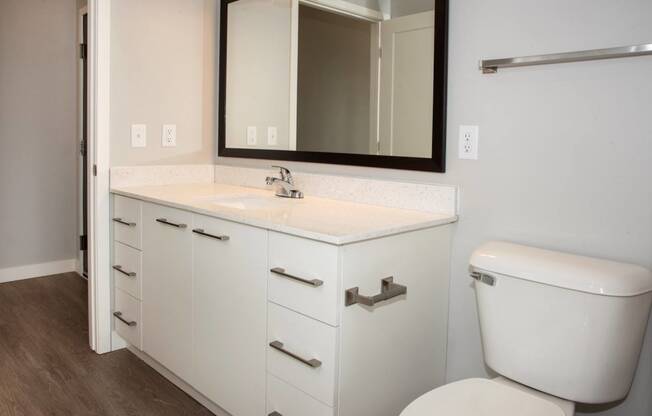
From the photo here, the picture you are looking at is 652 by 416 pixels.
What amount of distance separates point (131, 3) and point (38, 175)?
72.9 inches

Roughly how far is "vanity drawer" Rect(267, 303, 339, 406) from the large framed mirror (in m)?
0.70

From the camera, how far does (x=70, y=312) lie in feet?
10.5

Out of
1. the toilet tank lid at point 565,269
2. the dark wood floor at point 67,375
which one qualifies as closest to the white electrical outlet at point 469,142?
the toilet tank lid at point 565,269

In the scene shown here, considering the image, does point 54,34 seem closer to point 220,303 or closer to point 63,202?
point 63,202

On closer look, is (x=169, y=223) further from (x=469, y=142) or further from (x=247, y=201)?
(x=469, y=142)

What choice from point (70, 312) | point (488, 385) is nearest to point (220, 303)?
point (488, 385)

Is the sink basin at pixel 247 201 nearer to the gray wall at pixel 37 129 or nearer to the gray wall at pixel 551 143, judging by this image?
the gray wall at pixel 551 143

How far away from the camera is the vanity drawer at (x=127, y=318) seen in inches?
96.7

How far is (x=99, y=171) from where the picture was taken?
99.3 inches

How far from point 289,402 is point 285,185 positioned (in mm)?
969

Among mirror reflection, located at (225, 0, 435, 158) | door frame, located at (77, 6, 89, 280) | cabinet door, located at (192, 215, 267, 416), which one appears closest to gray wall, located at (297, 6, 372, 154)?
mirror reflection, located at (225, 0, 435, 158)

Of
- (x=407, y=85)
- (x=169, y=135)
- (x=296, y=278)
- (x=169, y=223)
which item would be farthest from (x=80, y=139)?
(x=296, y=278)

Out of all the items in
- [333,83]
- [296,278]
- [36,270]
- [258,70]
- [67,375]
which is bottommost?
[67,375]

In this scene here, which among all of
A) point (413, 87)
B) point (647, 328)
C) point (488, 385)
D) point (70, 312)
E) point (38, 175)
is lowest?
point (70, 312)
